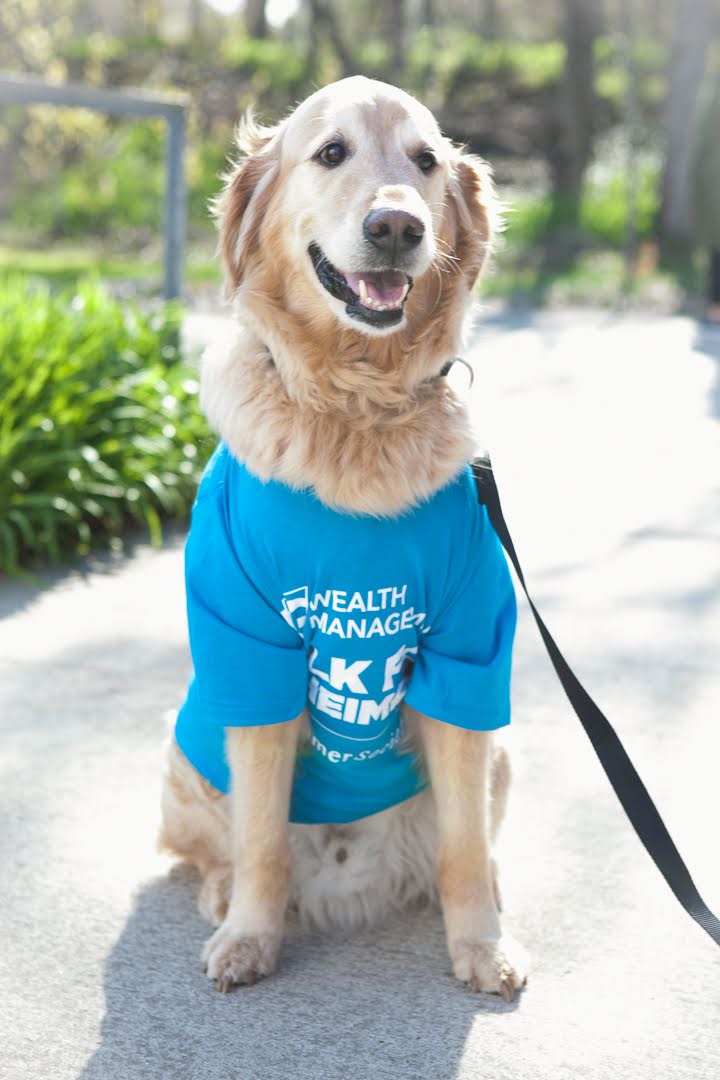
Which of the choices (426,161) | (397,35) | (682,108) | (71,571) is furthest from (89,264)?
(426,161)

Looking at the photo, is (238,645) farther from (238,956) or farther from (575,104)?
(575,104)

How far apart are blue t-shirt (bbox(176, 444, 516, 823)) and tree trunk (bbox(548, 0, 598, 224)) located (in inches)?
539

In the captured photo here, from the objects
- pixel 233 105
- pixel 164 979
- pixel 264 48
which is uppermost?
pixel 264 48

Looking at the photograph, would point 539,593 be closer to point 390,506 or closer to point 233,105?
point 390,506

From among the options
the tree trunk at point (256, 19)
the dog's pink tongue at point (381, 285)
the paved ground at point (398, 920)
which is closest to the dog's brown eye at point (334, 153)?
the dog's pink tongue at point (381, 285)

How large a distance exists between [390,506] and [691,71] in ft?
45.2

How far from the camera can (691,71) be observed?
1448cm

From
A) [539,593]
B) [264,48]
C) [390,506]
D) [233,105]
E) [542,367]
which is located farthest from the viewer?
[264,48]

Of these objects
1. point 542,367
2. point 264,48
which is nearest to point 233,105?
point 264,48

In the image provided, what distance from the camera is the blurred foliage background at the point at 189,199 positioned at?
5.27 meters

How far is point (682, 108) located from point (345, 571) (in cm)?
1371

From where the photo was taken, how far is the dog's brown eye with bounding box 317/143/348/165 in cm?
264

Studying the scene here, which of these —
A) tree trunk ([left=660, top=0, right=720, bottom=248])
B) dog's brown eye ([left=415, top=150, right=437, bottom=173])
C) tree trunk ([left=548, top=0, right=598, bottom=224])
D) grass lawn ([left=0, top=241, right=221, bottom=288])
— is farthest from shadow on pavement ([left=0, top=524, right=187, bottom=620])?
tree trunk ([left=548, top=0, right=598, bottom=224])

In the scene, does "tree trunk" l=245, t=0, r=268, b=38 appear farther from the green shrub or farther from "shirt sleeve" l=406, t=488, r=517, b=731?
"shirt sleeve" l=406, t=488, r=517, b=731
